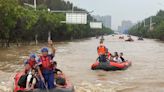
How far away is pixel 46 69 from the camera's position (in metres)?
15.0

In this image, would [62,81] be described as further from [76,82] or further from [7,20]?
[7,20]

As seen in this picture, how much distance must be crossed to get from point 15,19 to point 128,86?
33.9 metres

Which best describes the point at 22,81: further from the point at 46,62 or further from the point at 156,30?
the point at 156,30

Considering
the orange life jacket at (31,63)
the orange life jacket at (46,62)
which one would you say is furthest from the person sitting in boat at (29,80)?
the orange life jacket at (46,62)

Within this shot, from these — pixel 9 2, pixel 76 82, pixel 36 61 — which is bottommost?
pixel 76 82

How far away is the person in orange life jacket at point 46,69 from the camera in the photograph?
14773mm

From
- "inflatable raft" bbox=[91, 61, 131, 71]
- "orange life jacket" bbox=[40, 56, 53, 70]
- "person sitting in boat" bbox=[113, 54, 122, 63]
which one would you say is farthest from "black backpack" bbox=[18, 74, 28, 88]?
"person sitting in boat" bbox=[113, 54, 122, 63]

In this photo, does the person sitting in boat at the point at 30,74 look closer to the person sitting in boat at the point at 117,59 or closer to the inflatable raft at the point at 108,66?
the inflatable raft at the point at 108,66

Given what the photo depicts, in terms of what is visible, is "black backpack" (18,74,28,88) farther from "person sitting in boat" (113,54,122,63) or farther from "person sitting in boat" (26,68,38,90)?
"person sitting in boat" (113,54,122,63)

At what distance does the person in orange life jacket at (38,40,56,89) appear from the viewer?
1477 cm

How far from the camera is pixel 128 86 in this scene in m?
20.3

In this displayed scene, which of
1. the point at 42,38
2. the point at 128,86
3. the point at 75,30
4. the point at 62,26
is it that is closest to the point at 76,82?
the point at 128,86

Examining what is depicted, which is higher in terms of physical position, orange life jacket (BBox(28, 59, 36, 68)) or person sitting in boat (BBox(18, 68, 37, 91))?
orange life jacket (BBox(28, 59, 36, 68))

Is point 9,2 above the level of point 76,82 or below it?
above
